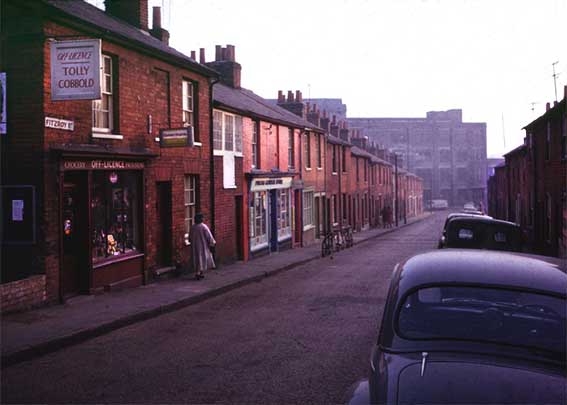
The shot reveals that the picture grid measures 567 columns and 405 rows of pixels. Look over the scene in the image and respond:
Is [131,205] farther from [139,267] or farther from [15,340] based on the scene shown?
[15,340]

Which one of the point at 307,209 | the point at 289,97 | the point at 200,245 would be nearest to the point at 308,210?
the point at 307,209

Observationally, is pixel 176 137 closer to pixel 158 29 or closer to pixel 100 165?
pixel 100 165

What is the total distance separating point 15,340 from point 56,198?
3.90 m

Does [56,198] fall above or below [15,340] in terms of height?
above

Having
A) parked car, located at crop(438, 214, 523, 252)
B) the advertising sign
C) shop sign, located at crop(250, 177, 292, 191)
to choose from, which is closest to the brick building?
the advertising sign

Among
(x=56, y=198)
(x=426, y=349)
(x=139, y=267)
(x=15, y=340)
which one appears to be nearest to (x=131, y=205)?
(x=139, y=267)

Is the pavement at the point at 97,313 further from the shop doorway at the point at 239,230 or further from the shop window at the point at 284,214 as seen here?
the shop window at the point at 284,214

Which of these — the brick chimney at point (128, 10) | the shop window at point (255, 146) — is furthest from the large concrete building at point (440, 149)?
the brick chimney at point (128, 10)

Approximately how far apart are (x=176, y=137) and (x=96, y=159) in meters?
3.04

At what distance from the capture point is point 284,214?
3016cm

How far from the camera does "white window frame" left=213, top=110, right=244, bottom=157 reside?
70.4 feet

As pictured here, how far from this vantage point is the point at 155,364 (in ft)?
26.6

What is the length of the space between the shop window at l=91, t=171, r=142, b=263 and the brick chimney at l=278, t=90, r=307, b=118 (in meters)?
24.1

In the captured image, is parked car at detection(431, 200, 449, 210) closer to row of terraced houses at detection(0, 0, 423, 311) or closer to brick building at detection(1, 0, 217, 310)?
row of terraced houses at detection(0, 0, 423, 311)
